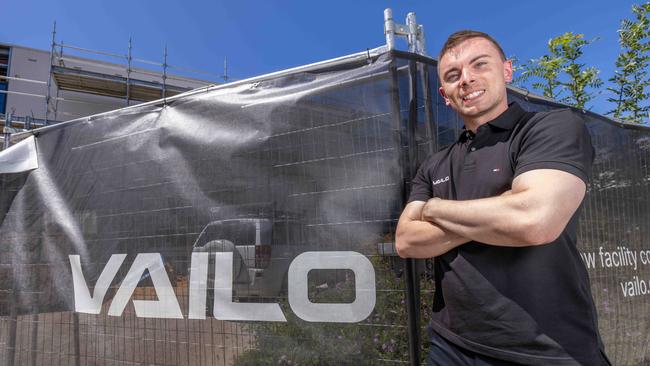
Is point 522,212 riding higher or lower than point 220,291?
higher

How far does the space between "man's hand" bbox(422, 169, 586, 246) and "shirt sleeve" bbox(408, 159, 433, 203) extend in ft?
1.21

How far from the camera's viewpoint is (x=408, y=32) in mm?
2398

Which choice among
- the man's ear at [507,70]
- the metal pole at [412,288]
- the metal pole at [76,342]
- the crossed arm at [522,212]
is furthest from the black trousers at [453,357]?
the metal pole at [76,342]

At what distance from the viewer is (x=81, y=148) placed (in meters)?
3.28

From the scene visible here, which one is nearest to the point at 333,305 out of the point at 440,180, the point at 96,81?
the point at 440,180

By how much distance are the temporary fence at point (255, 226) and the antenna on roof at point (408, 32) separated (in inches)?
3.6

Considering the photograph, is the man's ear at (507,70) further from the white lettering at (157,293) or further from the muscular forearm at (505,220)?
the white lettering at (157,293)

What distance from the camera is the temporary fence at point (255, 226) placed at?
7.43 feet

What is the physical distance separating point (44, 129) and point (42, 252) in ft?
2.99

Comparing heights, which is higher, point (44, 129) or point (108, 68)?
point (108, 68)

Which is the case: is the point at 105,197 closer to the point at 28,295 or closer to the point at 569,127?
the point at 28,295

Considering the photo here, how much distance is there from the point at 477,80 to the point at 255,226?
1.37 m

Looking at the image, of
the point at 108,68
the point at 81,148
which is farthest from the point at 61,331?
the point at 108,68

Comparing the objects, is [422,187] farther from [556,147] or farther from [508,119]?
[556,147]
